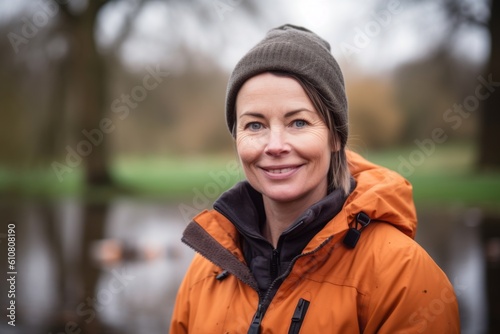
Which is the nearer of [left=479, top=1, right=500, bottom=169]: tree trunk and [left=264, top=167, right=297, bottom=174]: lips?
[left=264, top=167, right=297, bottom=174]: lips

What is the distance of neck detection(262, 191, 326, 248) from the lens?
2285 millimetres

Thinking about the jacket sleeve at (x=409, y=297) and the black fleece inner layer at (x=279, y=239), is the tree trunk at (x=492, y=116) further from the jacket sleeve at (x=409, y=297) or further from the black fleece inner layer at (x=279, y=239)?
the jacket sleeve at (x=409, y=297)

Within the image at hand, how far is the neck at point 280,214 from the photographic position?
2285 mm

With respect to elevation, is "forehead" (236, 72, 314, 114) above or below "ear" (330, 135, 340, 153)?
above

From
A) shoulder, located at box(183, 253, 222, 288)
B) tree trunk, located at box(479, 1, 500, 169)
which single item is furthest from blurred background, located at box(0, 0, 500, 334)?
shoulder, located at box(183, 253, 222, 288)

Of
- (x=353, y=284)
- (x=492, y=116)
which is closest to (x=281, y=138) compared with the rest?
(x=353, y=284)

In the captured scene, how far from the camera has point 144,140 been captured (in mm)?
14883

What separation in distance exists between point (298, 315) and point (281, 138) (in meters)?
0.62

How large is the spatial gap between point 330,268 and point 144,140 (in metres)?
13.2

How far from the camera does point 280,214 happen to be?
2316 mm

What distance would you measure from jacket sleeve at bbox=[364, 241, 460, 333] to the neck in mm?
418

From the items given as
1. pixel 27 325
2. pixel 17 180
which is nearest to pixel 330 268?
pixel 27 325

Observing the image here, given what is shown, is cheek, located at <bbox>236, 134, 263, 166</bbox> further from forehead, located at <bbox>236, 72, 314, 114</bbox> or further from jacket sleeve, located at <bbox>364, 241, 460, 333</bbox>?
jacket sleeve, located at <bbox>364, 241, 460, 333</bbox>

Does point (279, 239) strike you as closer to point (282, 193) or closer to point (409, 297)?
point (282, 193)
